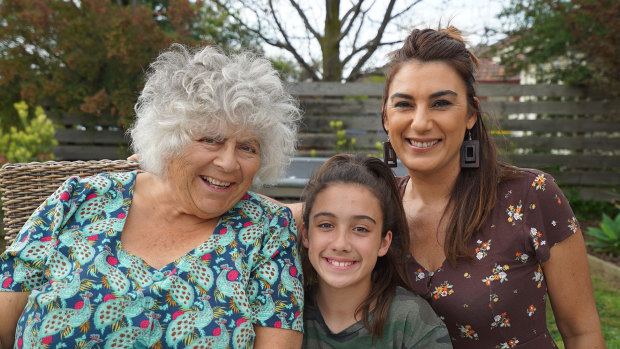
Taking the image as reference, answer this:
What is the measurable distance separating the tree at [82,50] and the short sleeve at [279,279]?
4530 mm

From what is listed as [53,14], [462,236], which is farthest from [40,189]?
[53,14]

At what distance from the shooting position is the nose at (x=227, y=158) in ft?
6.59

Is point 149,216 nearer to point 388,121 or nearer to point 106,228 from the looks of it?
point 106,228

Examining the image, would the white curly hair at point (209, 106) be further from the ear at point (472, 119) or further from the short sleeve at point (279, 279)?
the ear at point (472, 119)

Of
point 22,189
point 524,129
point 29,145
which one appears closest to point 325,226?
point 22,189

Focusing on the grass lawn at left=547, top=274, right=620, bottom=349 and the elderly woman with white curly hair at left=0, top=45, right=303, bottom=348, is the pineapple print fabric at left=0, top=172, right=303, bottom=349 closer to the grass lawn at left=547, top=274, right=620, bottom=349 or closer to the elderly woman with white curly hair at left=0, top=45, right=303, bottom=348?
the elderly woman with white curly hair at left=0, top=45, right=303, bottom=348

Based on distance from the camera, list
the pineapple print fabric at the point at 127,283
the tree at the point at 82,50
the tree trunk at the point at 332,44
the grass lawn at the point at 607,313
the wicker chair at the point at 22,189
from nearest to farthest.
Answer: the pineapple print fabric at the point at 127,283 → the wicker chair at the point at 22,189 → the grass lawn at the point at 607,313 → the tree at the point at 82,50 → the tree trunk at the point at 332,44

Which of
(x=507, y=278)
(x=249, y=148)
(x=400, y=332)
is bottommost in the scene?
(x=400, y=332)

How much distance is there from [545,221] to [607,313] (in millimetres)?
2775

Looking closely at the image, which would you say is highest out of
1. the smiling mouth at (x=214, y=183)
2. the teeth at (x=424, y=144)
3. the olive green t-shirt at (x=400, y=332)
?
the teeth at (x=424, y=144)

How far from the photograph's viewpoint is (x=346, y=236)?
204cm

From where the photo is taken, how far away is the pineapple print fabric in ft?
6.17

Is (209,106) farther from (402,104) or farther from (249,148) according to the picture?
(402,104)

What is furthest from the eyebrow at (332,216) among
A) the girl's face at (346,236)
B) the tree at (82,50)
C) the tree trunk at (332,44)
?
the tree trunk at (332,44)
